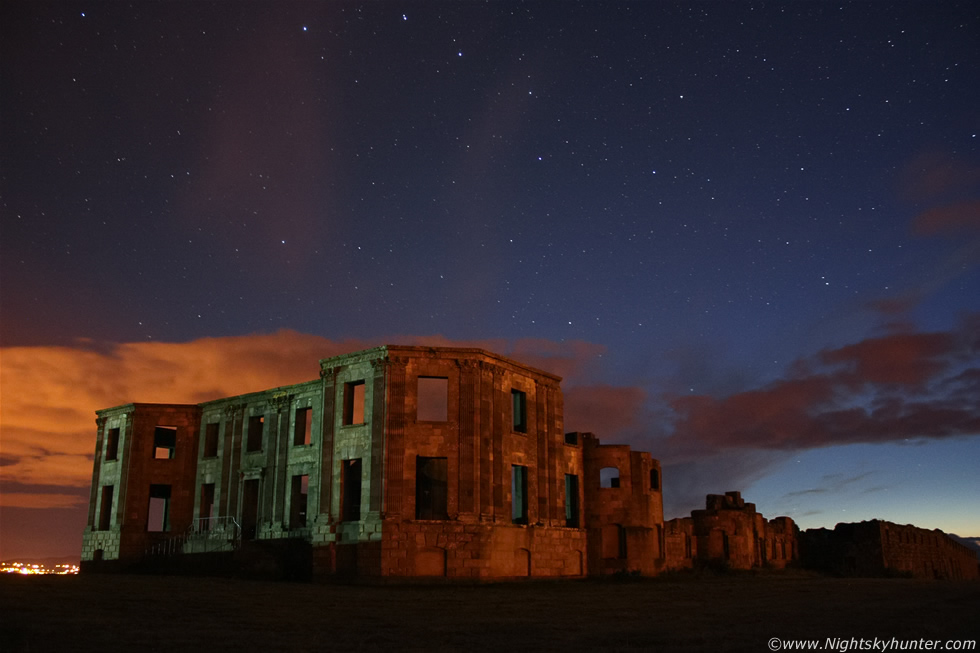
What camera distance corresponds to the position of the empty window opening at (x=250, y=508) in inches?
1513

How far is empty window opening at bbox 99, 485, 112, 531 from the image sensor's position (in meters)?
44.2

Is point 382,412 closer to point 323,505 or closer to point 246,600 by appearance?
point 323,505

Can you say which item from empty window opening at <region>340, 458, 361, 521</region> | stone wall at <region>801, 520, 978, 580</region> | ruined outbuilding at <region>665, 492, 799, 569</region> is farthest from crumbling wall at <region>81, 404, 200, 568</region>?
stone wall at <region>801, 520, 978, 580</region>

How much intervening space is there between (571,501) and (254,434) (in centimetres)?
1660

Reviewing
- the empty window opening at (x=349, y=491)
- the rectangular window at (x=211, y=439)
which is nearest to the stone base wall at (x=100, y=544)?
the rectangular window at (x=211, y=439)

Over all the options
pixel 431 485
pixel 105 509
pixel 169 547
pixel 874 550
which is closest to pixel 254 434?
pixel 169 547

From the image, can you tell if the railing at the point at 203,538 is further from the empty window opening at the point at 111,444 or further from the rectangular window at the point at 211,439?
the empty window opening at the point at 111,444

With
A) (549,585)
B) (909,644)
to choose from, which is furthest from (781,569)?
(909,644)

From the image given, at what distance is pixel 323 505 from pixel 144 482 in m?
15.8

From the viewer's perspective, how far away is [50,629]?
12055 mm

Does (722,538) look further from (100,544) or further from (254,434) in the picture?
(100,544)

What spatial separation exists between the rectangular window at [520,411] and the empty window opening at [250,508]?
13.6 m

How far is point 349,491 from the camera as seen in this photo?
3469 cm

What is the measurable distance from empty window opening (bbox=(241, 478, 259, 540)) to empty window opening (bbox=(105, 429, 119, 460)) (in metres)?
10.5
